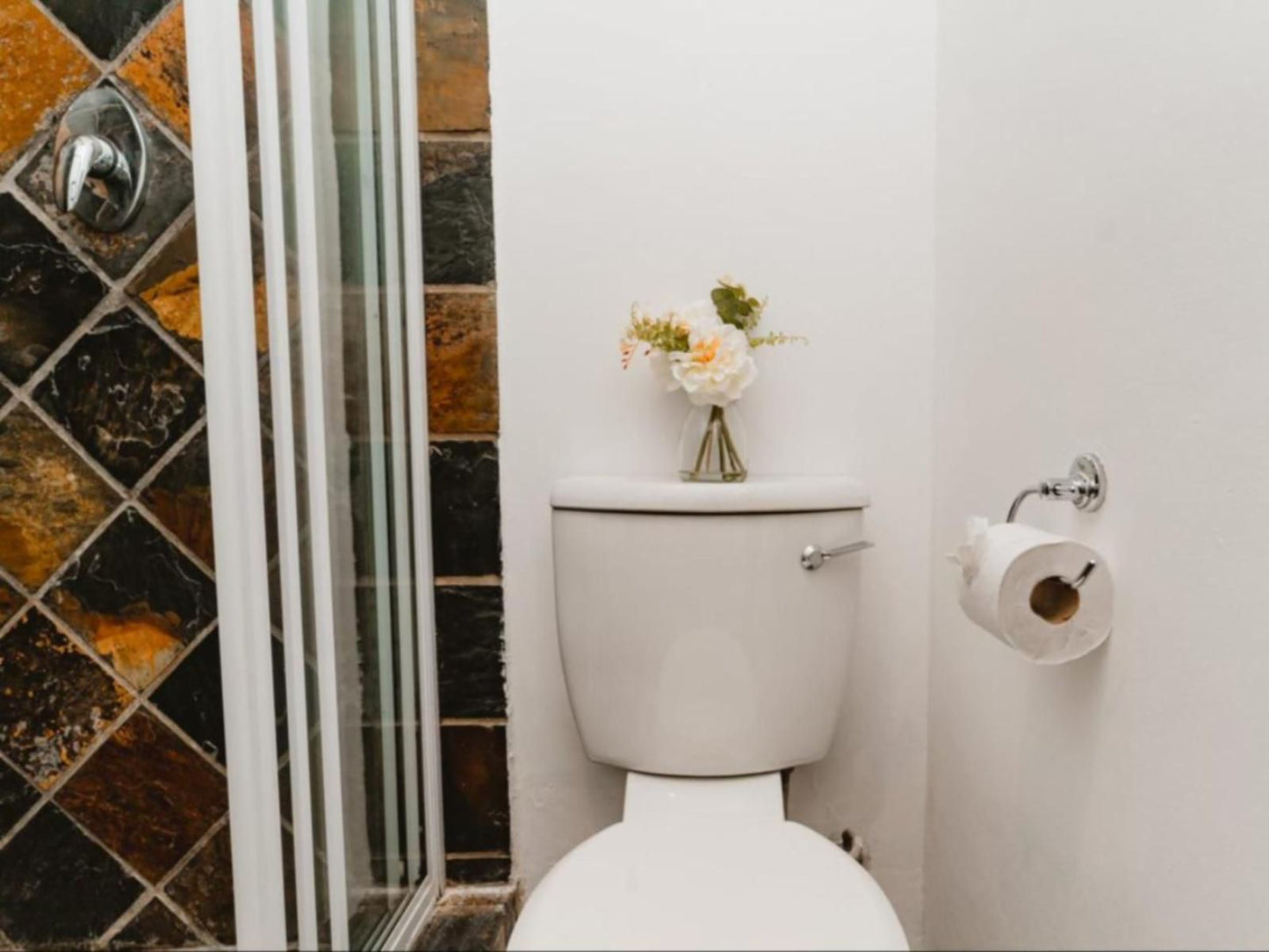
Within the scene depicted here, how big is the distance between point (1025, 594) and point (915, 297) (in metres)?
0.56

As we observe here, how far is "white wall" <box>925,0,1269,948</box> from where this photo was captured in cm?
60

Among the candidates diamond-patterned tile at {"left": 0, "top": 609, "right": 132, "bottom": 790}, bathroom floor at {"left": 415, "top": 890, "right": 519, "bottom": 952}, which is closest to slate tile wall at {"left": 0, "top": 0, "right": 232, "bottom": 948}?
diamond-patterned tile at {"left": 0, "top": 609, "right": 132, "bottom": 790}

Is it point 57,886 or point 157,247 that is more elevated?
point 157,247

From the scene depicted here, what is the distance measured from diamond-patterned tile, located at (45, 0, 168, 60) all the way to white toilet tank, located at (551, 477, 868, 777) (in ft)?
2.09

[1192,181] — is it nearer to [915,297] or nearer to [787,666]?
[915,297]

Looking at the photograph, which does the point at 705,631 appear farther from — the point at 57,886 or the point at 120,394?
the point at 57,886

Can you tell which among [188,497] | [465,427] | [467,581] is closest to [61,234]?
[188,497]

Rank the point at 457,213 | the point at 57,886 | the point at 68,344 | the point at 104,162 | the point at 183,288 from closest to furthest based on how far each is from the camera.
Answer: the point at 183,288
the point at 104,162
the point at 68,344
the point at 57,886
the point at 457,213

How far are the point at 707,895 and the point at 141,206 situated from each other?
2.78 feet

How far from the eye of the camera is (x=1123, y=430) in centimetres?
74

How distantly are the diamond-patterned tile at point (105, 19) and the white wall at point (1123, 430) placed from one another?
86cm

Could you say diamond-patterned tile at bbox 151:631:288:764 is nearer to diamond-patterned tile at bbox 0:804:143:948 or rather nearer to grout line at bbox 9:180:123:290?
diamond-patterned tile at bbox 0:804:143:948

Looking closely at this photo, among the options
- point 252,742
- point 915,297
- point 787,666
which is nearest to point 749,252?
point 915,297

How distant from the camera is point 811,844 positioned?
85 centimetres
